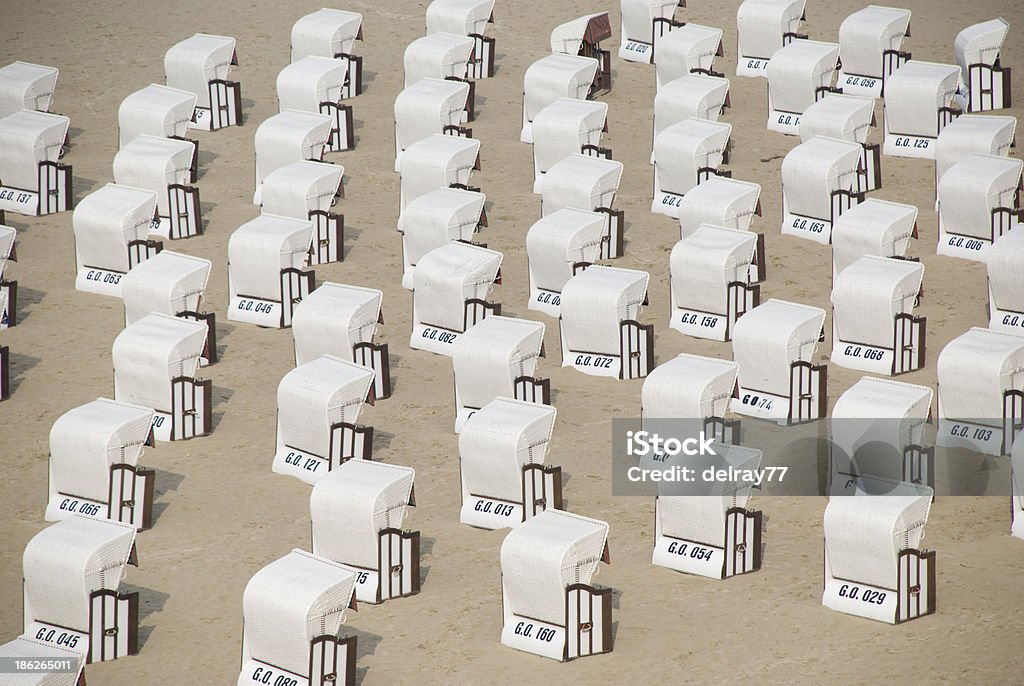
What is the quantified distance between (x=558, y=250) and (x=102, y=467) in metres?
8.19

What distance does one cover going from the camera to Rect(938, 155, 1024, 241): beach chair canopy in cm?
2544

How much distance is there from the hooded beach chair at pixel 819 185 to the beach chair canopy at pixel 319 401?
369 inches

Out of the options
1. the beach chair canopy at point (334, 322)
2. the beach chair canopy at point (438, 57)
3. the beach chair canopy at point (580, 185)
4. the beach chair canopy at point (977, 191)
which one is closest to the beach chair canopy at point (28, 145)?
the beach chair canopy at point (438, 57)

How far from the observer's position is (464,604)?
738 inches

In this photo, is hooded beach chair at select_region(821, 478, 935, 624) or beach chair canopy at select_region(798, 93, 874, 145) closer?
hooded beach chair at select_region(821, 478, 935, 624)

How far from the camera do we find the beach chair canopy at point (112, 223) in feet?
85.0

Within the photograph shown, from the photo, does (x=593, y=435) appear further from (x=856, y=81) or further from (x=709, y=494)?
(x=856, y=81)

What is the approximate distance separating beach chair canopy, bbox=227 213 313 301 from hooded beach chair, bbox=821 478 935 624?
34.0ft

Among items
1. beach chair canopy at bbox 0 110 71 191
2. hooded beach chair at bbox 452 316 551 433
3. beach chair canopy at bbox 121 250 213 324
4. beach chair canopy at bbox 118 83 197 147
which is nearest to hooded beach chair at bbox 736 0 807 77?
beach chair canopy at bbox 118 83 197 147

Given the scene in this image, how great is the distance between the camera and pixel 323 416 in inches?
816

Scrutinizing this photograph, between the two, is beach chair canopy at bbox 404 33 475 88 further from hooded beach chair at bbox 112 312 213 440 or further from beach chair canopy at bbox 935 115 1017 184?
hooded beach chair at bbox 112 312 213 440

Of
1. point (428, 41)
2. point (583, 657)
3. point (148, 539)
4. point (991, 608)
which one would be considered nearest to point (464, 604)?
point (583, 657)

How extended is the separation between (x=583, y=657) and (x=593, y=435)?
5022 millimetres

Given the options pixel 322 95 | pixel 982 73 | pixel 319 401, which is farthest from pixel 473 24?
pixel 319 401
